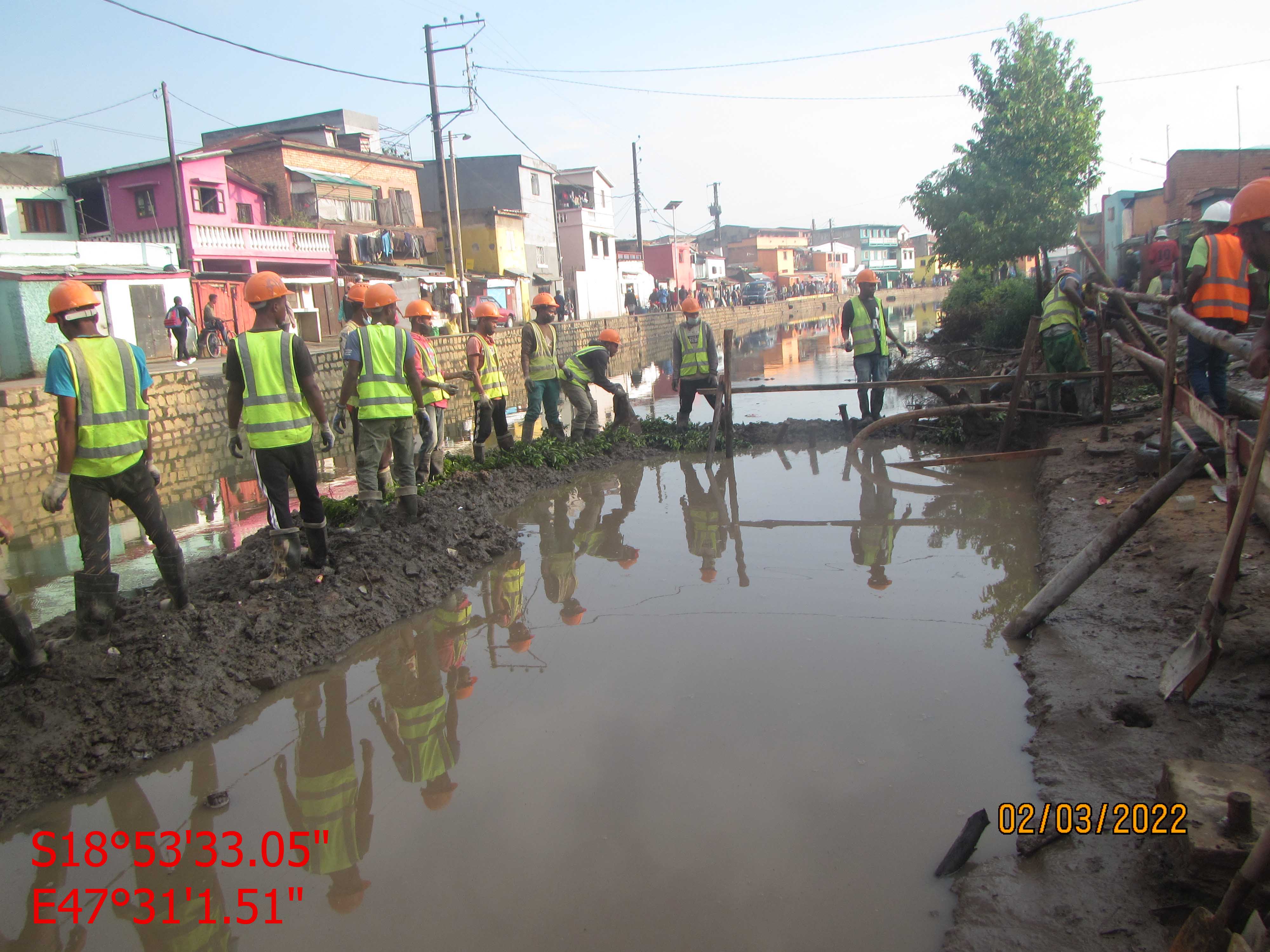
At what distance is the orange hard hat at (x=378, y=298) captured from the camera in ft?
20.7

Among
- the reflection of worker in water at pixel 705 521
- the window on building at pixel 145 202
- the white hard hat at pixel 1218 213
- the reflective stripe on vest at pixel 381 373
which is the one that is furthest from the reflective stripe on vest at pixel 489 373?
the window on building at pixel 145 202

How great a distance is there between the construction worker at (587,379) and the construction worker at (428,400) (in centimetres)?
124

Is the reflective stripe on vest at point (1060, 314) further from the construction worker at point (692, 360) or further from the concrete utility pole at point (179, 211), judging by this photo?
the concrete utility pole at point (179, 211)

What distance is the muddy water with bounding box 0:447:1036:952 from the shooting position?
2.64 m

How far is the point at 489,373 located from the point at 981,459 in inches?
198

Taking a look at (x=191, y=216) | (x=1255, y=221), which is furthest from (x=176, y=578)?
(x=191, y=216)

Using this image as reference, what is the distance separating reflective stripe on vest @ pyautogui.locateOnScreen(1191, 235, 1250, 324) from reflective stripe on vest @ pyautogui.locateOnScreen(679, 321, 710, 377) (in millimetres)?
5360

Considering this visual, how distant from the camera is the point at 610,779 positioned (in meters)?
3.29

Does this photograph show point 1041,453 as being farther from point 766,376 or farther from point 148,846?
point 766,376

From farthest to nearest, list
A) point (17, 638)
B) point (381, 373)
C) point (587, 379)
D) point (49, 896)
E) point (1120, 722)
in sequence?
1. point (587, 379)
2. point (381, 373)
3. point (17, 638)
4. point (1120, 722)
5. point (49, 896)

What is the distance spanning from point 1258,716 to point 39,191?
3191 cm

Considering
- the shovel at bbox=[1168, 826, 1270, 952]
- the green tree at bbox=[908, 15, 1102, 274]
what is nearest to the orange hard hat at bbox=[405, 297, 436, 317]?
the shovel at bbox=[1168, 826, 1270, 952]

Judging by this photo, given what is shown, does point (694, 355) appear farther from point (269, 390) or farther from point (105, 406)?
point (105, 406)

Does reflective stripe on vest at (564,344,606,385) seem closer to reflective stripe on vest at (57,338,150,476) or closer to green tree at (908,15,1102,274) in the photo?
reflective stripe on vest at (57,338,150,476)
